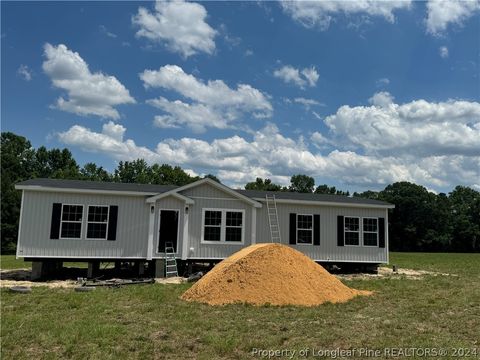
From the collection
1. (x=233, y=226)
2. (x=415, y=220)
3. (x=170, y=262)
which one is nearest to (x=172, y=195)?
(x=170, y=262)

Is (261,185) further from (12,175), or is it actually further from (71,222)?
(71,222)

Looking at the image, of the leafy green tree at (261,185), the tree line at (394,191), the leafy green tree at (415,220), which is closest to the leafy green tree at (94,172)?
the tree line at (394,191)

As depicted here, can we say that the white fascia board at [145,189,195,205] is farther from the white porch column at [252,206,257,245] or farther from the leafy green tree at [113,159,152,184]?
the leafy green tree at [113,159,152,184]

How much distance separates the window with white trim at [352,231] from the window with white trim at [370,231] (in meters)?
0.33

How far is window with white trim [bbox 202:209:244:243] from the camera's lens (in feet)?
58.5

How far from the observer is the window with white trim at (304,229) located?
19.0 m

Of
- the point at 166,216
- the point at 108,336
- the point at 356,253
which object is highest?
the point at 166,216

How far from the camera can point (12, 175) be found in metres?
55.3

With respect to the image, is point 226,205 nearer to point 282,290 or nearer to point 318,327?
point 282,290

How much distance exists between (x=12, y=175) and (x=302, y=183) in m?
42.8

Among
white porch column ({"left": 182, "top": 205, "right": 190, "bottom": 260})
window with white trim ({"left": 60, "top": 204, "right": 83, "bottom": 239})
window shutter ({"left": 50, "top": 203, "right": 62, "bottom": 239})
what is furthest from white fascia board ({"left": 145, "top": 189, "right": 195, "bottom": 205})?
window shutter ({"left": 50, "top": 203, "right": 62, "bottom": 239})

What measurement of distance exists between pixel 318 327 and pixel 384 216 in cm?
1255

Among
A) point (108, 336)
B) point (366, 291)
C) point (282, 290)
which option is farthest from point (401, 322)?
point (108, 336)

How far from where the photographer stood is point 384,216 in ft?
65.0
